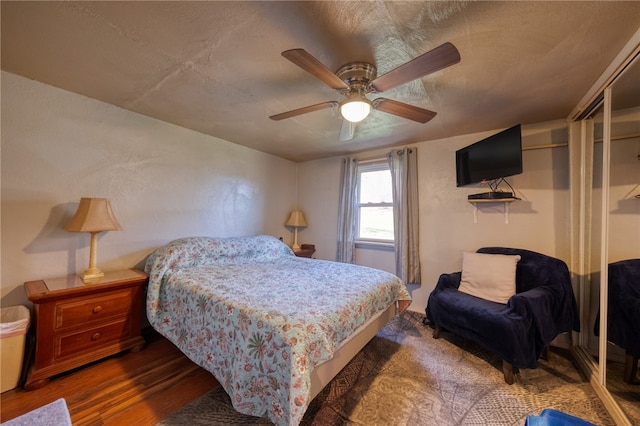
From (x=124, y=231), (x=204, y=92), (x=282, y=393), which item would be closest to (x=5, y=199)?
(x=124, y=231)

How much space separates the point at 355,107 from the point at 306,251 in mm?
2782

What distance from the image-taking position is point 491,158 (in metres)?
2.52

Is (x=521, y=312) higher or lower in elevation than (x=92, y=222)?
lower

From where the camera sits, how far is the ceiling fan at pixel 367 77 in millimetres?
1162

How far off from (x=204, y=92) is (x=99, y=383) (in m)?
2.40

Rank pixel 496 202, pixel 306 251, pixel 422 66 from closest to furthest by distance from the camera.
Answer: pixel 422 66 → pixel 496 202 → pixel 306 251

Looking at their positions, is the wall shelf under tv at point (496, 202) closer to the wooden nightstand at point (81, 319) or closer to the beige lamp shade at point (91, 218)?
the wooden nightstand at point (81, 319)

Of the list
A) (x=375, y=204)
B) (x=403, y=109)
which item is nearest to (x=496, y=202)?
(x=375, y=204)

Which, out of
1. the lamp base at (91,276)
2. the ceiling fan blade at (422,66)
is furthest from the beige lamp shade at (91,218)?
the ceiling fan blade at (422,66)

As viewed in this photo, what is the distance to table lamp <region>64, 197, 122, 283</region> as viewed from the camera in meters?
1.95

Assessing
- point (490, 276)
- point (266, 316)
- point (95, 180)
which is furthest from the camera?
point (490, 276)

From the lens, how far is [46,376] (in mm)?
1725

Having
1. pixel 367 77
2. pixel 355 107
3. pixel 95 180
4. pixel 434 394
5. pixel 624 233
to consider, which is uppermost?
pixel 367 77

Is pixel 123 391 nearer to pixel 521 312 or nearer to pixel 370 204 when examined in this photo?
pixel 521 312
